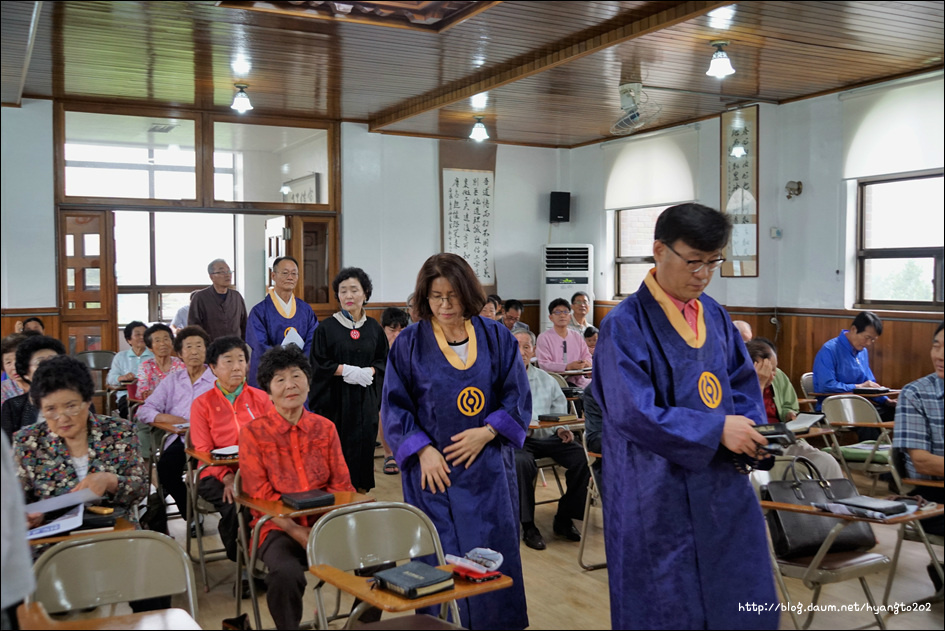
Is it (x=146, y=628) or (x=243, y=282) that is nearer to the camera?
(x=146, y=628)

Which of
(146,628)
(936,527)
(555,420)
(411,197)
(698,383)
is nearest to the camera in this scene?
(146,628)

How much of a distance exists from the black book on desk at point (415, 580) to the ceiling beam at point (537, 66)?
12.8ft

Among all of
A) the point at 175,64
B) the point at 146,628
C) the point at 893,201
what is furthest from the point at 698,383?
the point at 175,64

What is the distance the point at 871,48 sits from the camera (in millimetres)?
5430

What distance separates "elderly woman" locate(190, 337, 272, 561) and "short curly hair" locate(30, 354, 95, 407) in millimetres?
1043

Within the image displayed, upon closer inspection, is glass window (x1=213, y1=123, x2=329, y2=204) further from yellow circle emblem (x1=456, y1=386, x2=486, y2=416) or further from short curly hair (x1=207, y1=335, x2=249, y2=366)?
yellow circle emblem (x1=456, y1=386, x2=486, y2=416)

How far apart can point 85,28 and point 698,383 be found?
489 centimetres

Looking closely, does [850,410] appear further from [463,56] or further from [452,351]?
[463,56]

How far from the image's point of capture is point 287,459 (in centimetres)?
324

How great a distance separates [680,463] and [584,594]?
0.83m

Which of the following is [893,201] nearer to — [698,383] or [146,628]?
[698,383]

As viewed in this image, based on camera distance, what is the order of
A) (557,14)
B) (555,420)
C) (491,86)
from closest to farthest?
1. (555,420)
2. (557,14)
3. (491,86)

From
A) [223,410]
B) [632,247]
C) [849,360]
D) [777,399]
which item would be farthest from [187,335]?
[632,247]

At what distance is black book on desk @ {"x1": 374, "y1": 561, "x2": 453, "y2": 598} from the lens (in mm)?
1955
